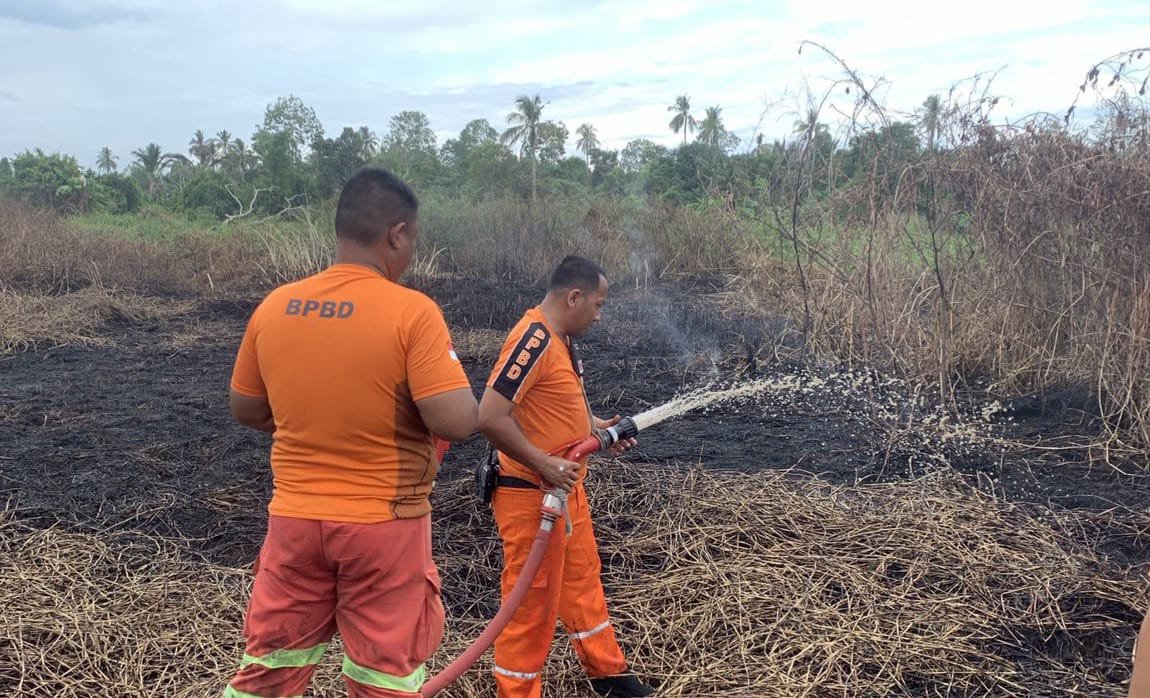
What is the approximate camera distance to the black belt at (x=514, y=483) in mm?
2885

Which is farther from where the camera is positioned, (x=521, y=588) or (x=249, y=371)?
(x=521, y=588)

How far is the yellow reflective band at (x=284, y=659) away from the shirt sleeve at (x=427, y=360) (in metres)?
0.78

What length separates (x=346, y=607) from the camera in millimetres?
2199

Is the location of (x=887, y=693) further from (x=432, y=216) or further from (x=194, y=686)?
(x=432, y=216)

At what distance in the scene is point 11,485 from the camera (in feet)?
17.0

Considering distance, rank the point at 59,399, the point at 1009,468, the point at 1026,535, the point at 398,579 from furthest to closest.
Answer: the point at 59,399 → the point at 1009,468 → the point at 1026,535 → the point at 398,579

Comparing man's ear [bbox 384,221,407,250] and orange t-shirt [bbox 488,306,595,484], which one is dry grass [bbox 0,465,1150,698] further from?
man's ear [bbox 384,221,407,250]

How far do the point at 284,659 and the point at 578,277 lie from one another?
1568mm

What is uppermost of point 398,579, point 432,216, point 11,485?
point 432,216

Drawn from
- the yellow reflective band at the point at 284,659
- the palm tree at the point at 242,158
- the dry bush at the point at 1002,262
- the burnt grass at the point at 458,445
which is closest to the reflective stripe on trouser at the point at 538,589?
the yellow reflective band at the point at 284,659

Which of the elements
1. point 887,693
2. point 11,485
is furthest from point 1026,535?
point 11,485

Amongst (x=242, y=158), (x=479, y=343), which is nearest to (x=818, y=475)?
(x=479, y=343)

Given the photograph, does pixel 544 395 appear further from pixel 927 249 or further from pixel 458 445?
pixel 927 249

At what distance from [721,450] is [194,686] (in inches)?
143
